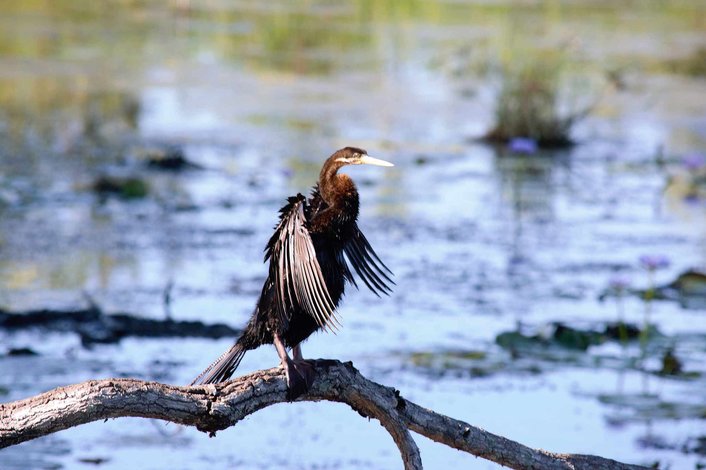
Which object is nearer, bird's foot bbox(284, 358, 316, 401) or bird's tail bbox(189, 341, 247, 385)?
bird's foot bbox(284, 358, 316, 401)

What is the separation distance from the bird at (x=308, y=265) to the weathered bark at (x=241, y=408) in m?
0.16

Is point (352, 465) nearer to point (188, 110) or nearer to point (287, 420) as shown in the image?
point (287, 420)

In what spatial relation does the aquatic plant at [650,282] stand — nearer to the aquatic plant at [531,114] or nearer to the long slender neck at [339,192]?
the long slender neck at [339,192]

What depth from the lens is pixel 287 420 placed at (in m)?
5.55

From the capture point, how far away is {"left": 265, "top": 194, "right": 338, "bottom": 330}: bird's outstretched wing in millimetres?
3561

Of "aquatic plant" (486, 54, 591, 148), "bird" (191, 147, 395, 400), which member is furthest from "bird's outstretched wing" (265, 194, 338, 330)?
"aquatic plant" (486, 54, 591, 148)

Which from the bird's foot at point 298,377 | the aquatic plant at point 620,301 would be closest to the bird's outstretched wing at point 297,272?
the bird's foot at point 298,377

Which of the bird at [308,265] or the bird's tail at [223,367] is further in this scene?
the bird's tail at [223,367]

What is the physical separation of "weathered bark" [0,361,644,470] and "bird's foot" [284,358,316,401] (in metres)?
0.02

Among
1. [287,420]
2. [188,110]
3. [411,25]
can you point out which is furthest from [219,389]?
[411,25]

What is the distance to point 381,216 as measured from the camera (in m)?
8.58

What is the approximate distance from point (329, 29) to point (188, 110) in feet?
14.3

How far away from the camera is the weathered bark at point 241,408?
9.95 feet

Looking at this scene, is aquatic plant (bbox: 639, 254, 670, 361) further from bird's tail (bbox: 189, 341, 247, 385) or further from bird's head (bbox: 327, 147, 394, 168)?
bird's tail (bbox: 189, 341, 247, 385)
